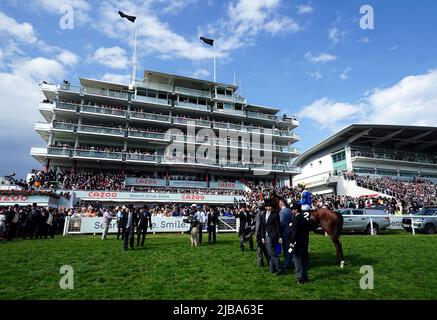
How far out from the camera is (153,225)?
71.2ft

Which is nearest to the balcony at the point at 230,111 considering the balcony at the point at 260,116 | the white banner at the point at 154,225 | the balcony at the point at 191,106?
the balcony at the point at 260,116

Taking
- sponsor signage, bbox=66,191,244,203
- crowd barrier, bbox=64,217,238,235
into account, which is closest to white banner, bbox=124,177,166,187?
sponsor signage, bbox=66,191,244,203

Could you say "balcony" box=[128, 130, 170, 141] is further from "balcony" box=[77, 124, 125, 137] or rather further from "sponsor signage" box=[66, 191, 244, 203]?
"sponsor signage" box=[66, 191, 244, 203]

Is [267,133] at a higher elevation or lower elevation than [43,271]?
higher

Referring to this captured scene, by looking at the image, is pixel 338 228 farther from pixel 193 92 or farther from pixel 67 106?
pixel 193 92

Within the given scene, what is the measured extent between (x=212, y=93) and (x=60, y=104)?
2402 centimetres

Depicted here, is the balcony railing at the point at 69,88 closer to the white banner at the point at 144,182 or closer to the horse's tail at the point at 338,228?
the white banner at the point at 144,182

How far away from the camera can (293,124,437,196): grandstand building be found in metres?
50.2

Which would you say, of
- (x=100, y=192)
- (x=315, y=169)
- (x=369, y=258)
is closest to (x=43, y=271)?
(x=369, y=258)

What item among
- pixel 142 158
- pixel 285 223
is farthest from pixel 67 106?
pixel 285 223

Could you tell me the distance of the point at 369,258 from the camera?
1014 cm
